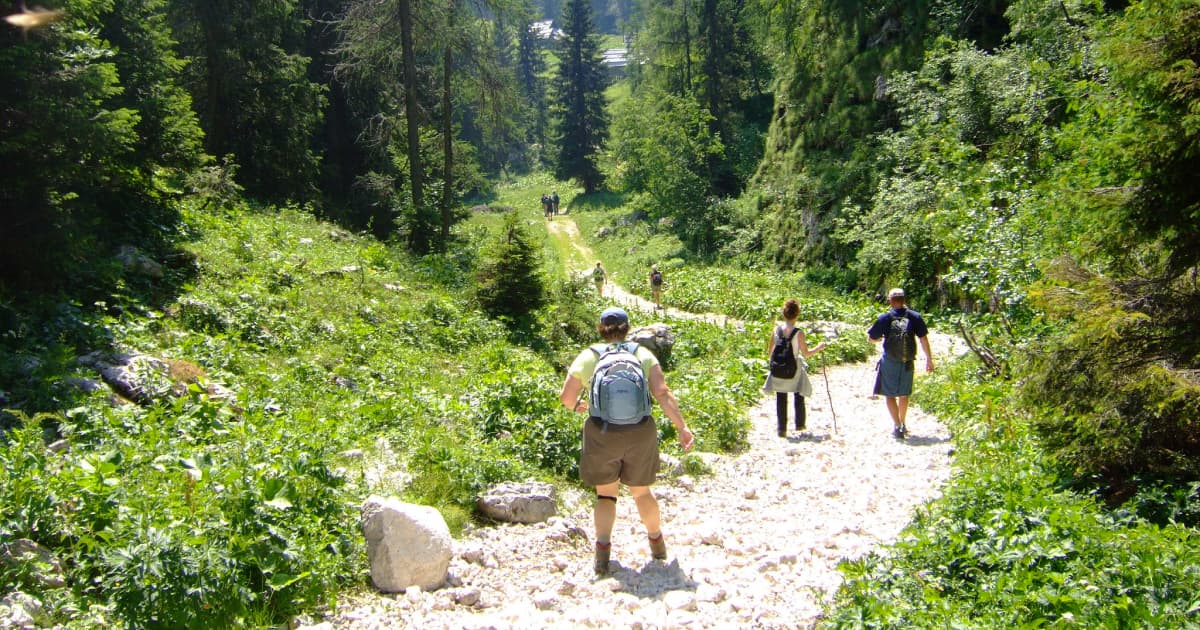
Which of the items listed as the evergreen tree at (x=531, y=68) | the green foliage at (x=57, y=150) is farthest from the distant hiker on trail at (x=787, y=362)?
the evergreen tree at (x=531, y=68)

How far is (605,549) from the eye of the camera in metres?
5.31

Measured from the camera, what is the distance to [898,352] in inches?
363

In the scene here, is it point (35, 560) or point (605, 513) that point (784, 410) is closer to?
point (605, 513)

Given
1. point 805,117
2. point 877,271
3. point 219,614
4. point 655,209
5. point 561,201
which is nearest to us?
point 219,614

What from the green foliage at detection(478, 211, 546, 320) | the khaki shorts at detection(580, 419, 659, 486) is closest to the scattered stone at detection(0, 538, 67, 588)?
the khaki shorts at detection(580, 419, 659, 486)

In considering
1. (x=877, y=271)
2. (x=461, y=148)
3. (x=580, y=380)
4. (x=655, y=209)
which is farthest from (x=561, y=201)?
(x=580, y=380)

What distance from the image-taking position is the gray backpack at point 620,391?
500 cm

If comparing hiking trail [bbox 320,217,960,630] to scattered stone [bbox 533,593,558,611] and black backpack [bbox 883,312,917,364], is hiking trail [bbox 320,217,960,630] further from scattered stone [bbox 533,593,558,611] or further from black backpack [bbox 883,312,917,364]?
black backpack [bbox 883,312,917,364]

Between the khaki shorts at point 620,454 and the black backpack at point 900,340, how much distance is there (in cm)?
516

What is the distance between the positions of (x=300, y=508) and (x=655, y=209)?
3602 centimetres

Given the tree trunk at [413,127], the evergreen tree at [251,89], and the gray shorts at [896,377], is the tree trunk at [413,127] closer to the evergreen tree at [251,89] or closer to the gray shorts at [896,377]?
the evergreen tree at [251,89]

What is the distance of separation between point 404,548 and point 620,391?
5.70 feet

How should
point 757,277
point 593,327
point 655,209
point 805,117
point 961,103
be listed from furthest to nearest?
1. point 655,209
2. point 805,117
3. point 757,277
4. point 961,103
5. point 593,327

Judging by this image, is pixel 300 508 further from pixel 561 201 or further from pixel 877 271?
pixel 561 201
